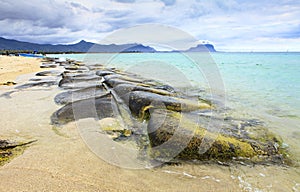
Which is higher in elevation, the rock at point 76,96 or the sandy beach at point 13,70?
the rock at point 76,96

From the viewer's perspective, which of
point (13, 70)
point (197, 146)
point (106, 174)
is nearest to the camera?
point (106, 174)

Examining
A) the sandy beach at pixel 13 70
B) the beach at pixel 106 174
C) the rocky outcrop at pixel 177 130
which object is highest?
the rocky outcrop at pixel 177 130

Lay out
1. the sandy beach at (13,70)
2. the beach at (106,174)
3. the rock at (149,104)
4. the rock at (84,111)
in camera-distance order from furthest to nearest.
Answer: the sandy beach at (13,70) < the rock at (149,104) < the rock at (84,111) < the beach at (106,174)

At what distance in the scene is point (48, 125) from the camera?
5.73 metres

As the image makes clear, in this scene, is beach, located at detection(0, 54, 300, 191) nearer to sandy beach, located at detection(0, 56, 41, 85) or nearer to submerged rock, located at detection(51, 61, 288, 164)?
submerged rock, located at detection(51, 61, 288, 164)

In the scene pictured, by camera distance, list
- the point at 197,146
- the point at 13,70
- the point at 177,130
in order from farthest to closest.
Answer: the point at 13,70 < the point at 177,130 < the point at 197,146

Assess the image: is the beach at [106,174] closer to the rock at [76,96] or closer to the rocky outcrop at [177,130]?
the rocky outcrop at [177,130]

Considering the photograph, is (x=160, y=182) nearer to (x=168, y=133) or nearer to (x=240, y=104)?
(x=168, y=133)

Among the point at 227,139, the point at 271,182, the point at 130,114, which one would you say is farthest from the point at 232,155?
the point at 130,114

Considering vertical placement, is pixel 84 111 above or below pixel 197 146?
below

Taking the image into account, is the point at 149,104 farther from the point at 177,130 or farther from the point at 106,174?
the point at 106,174

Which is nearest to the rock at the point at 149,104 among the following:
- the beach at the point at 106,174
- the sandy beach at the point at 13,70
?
the beach at the point at 106,174

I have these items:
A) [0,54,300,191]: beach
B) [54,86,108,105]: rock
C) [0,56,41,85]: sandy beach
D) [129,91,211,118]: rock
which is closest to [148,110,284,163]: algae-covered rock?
[0,54,300,191]: beach

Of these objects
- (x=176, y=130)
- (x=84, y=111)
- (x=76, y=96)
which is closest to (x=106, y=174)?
(x=176, y=130)
